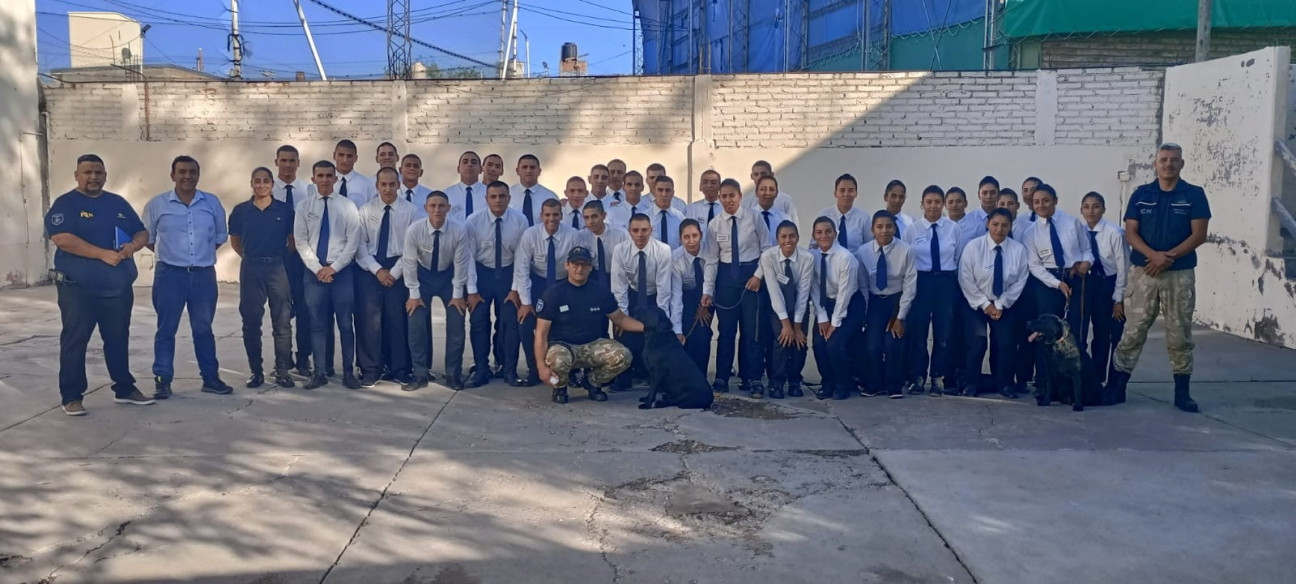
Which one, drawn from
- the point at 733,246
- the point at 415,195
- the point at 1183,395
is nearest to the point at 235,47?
the point at 415,195

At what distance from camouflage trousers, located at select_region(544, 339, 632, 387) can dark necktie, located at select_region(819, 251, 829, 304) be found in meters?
1.58

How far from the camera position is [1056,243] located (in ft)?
26.4

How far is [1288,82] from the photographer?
1069 centimetres

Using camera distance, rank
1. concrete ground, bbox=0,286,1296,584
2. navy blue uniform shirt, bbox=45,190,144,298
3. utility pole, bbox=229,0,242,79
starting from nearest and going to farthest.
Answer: concrete ground, bbox=0,286,1296,584 < navy blue uniform shirt, bbox=45,190,144,298 < utility pole, bbox=229,0,242,79

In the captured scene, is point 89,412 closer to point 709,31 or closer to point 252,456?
point 252,456

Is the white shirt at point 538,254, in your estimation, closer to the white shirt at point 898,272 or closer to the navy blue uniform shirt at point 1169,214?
the white shirt at point 898,272

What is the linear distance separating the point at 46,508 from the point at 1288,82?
37.9 feet

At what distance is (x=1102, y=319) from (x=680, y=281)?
10.9ft

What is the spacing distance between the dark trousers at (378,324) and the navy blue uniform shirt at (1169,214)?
566 centimetres

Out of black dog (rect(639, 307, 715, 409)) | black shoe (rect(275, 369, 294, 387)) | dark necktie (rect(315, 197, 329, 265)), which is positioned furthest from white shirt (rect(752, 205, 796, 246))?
black shoe (rect(275, 369, 294, 387))

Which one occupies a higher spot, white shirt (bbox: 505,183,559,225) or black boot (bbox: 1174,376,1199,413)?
white shirt (bbox: 505,183,559,225)

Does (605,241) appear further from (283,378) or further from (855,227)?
(283,378)

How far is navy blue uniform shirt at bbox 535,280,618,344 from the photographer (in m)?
7.82

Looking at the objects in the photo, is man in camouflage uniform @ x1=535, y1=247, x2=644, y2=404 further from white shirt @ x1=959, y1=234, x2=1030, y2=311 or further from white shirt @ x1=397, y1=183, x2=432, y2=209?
white shirt @ x1=959, y1=234, x2=1030, y2=311
